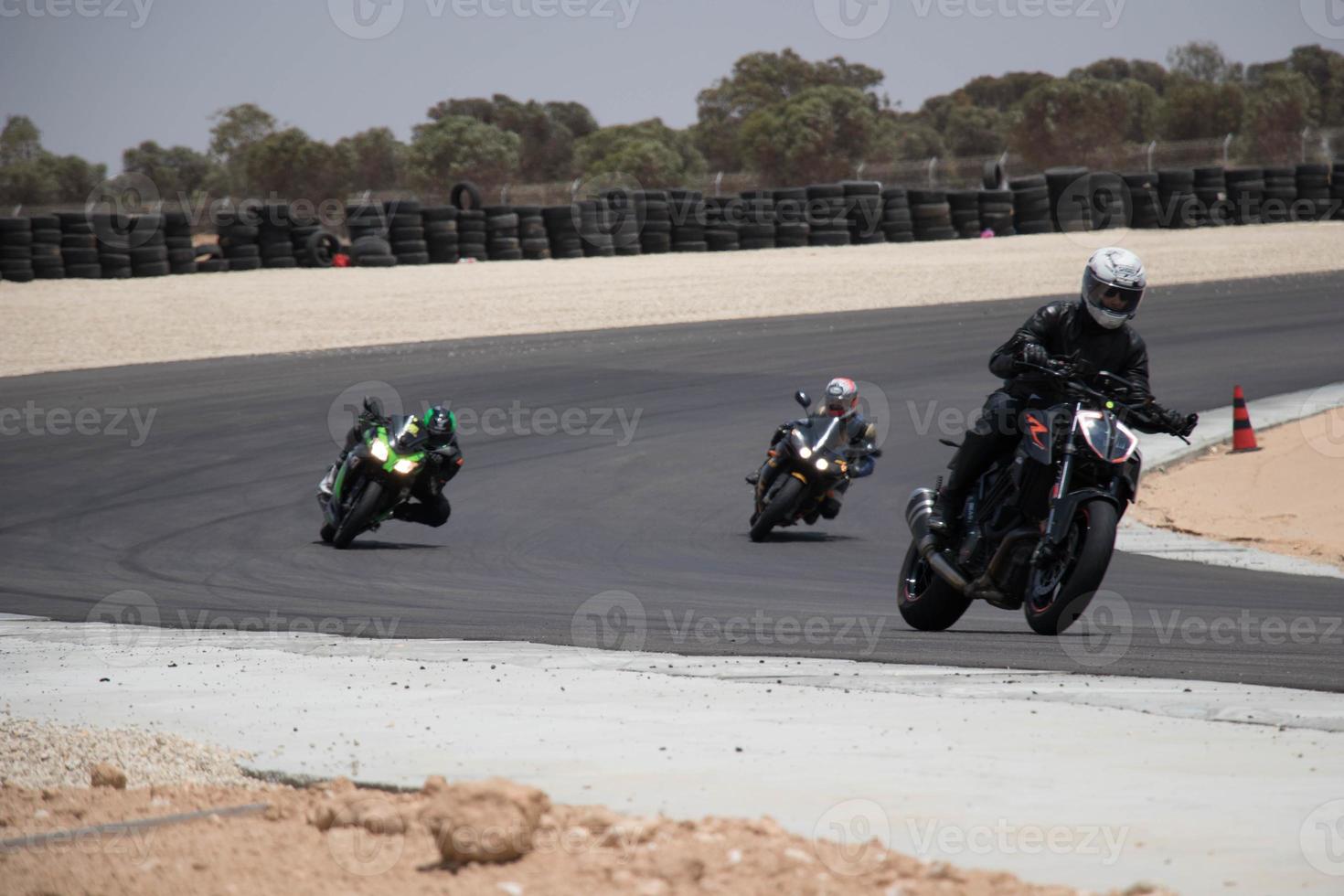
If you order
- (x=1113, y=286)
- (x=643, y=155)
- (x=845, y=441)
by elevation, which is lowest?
(x=845, y=441)

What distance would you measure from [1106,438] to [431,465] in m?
5.75

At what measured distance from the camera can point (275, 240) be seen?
34438mm

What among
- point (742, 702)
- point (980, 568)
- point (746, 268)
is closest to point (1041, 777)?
point (742, 702)

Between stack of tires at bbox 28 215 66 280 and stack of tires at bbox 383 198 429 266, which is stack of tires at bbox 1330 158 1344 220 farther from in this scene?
stack of tires at bbox 28 215 66 280

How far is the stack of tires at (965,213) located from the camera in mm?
38750

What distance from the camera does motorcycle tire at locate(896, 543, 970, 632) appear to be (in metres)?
7.78

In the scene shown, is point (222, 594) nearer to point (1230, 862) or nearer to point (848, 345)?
point (1230, 862)

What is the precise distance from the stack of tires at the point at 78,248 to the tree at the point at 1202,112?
70.0 m

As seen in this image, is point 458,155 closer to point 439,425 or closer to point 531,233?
point 531,233

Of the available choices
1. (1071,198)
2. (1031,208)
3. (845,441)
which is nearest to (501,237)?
(1031,208)

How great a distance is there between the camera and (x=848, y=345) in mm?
23391

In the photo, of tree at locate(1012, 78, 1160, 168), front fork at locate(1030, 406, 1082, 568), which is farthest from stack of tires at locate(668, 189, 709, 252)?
tree at locate(1012, 78, 1160, 168)

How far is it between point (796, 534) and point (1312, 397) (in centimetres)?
785

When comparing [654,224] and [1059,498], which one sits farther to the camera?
[654,224]
